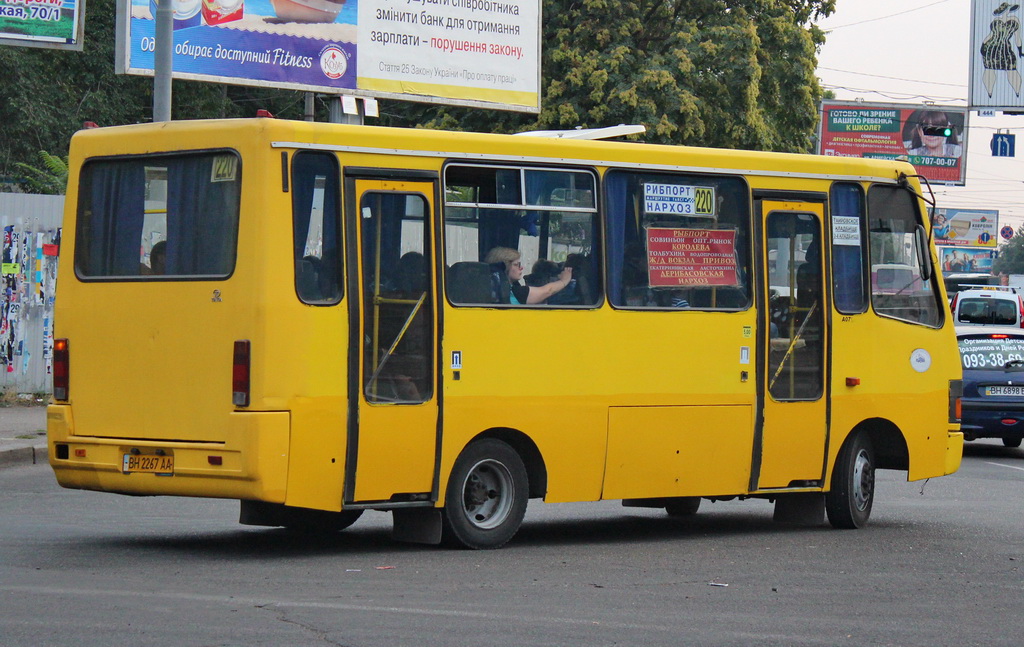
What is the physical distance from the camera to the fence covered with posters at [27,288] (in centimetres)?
2180

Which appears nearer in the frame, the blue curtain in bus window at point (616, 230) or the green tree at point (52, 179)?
the blue curtain in bus window at point (616, 230)

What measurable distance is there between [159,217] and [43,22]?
1326cm

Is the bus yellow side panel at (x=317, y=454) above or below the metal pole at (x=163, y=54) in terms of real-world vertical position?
below

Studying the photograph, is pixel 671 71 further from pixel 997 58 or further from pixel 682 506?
pixel 682 506

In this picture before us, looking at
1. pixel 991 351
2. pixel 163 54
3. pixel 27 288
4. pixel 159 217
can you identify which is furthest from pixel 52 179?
pixel 159 217

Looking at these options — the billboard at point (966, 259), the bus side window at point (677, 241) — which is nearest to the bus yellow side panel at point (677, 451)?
the bus side window at point (677, 241)

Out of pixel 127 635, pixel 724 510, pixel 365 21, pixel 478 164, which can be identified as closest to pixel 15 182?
pixel 365 21

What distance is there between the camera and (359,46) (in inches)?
1056

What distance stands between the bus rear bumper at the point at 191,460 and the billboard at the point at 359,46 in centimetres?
1426

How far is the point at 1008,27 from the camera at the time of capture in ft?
176

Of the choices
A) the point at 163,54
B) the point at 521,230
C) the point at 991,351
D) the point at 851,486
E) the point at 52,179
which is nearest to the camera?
the point at 521,230

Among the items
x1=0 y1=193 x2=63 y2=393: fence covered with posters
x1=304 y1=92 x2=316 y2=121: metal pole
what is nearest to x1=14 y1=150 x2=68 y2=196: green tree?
x1=0 y1=193 x2=63 y2=393: fence covered with posters

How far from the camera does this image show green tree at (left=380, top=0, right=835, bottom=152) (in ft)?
125

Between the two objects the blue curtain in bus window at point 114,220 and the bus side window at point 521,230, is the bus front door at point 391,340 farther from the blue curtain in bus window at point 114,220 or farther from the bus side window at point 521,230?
the blue curtain in bus window at point 114,220
